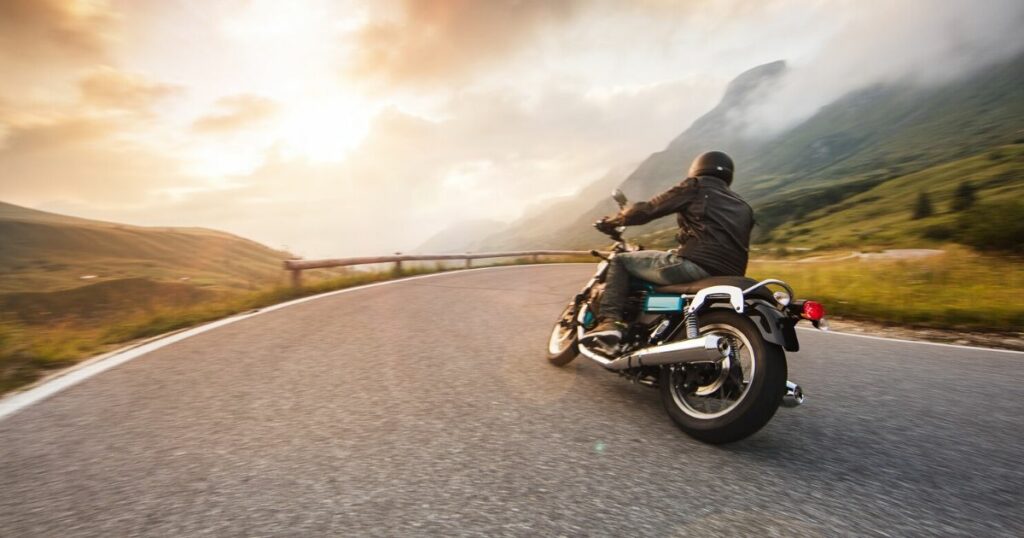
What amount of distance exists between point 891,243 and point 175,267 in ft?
447

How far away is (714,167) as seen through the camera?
367 cm

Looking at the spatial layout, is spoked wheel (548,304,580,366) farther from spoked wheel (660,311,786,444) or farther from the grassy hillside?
the grassy hillside

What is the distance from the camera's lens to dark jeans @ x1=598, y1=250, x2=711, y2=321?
347 cm

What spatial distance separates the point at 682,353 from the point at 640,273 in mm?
914

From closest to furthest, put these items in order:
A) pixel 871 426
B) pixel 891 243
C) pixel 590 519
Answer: pixel 590 519
pixel 871 426
pixel 891 243

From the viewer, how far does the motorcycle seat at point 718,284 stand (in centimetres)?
300

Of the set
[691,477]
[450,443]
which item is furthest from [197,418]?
[691,477]

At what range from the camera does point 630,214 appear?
3990 mm

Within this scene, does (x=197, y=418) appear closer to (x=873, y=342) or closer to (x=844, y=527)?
(x=844, y=527)

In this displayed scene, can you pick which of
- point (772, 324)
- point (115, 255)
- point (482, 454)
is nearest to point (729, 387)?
point (772, 324)

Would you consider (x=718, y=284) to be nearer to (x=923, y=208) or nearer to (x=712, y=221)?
(x=712, y=221)

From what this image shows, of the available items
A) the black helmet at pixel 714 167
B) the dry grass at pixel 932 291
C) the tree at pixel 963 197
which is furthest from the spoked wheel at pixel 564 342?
the tree at pixel 963 197

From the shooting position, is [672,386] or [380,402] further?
[380,402]

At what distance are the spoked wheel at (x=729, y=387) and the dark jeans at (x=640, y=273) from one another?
426 millimetres
